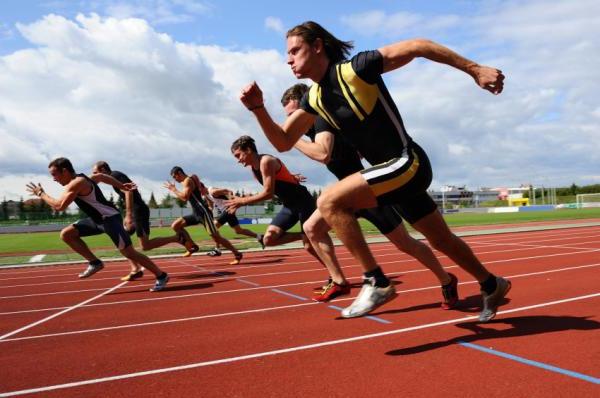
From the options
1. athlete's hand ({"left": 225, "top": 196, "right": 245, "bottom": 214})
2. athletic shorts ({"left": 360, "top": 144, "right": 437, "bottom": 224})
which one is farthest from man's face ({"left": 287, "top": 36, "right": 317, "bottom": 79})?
athlete's hand ({"left": 225, "top": 196, "right": 245, "bottom": 214})

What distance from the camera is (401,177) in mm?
3082

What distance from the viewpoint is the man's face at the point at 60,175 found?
22.4 feet

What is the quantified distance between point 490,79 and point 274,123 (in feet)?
4.67

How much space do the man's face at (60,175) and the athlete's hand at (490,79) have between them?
5.98 meters

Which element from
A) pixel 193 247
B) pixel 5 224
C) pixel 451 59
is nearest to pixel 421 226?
pixel 451 59

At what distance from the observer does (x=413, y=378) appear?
262 cm

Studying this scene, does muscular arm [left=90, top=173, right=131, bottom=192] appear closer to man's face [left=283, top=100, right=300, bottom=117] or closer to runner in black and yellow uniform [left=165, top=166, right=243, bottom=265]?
runner in black and yellow uniform [left=165, top=166, right=243, bottom=265]

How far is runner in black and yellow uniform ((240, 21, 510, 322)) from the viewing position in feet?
9.78

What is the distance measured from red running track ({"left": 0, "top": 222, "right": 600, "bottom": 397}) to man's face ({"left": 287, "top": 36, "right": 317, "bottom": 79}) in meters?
1.89

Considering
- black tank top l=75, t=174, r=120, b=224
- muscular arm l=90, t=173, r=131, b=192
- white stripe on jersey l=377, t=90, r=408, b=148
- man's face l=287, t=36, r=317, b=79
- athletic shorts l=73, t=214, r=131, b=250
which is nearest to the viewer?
white stripe on jersey l=377, t=90, r=408, b=148

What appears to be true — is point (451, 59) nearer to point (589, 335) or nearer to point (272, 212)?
point (589, 335)

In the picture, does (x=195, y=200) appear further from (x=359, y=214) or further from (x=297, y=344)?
(x=297, y=344)

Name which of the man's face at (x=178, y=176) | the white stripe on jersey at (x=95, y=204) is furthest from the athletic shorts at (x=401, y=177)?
the man's face at (x=178, y=176)

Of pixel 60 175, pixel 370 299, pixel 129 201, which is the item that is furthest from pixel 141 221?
pixel 370 299
